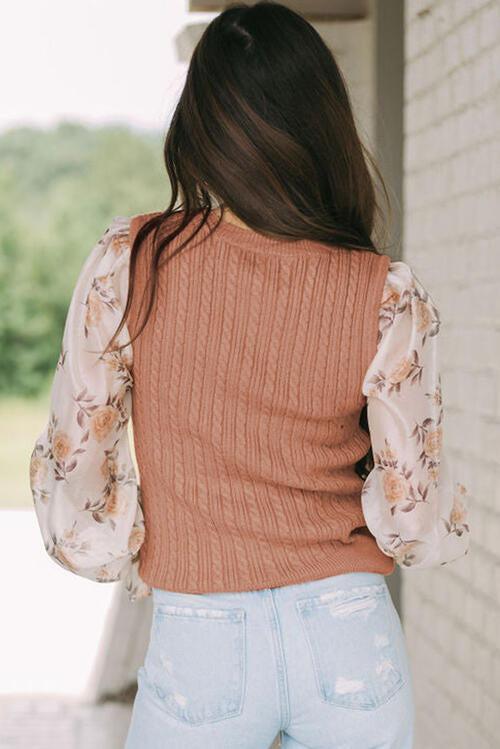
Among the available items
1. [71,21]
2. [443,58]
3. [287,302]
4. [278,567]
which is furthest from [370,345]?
[71,21]

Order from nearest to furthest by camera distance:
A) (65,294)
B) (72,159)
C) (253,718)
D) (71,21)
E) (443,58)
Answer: (253,718), (443,58), (65,294), (72,159), (71,21)

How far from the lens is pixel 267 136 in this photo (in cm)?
151

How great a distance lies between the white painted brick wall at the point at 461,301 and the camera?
2.88 meters

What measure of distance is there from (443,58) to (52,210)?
44.1 feet

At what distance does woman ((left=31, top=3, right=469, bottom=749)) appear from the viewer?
5.04 feet

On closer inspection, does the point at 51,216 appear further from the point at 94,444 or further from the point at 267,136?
the point at 267,136

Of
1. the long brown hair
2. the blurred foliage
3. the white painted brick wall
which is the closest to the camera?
the long brown hair

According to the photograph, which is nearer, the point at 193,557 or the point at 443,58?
the point at 193,557

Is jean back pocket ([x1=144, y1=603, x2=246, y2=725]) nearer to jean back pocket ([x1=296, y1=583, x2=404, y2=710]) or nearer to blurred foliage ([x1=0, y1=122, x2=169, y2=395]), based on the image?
jean back pocket ([x1=296, y1=583, x2=404, y2=710])

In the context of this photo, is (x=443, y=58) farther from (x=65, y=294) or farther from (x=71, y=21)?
(x=71, y=21)

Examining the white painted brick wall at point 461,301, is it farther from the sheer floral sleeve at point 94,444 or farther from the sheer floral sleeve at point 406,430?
the sheer floral sleeve at point 94,444

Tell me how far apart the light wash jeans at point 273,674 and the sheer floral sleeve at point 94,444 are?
15cm


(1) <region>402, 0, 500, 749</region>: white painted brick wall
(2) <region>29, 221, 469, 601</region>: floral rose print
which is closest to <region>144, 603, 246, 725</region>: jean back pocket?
(2) <region>29, 221, 469, 601</region>: floral rose print

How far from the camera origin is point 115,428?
1.65 m
